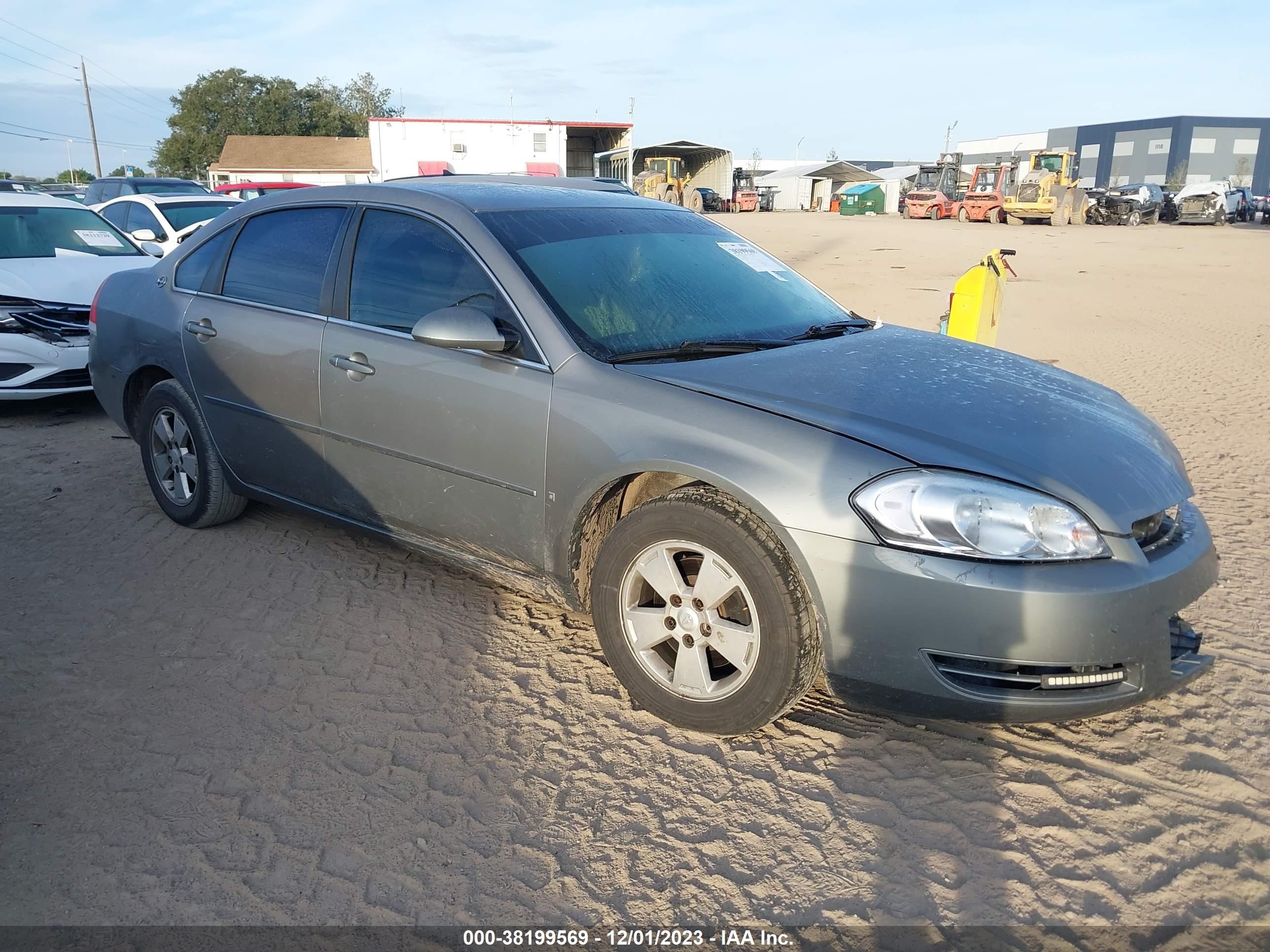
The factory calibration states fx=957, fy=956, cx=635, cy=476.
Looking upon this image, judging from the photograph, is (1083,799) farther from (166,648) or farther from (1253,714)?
(166,648)

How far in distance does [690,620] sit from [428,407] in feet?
4.20

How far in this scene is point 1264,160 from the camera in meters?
86.8

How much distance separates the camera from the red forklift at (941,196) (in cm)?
4909

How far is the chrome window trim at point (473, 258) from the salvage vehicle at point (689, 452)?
0.01 metres

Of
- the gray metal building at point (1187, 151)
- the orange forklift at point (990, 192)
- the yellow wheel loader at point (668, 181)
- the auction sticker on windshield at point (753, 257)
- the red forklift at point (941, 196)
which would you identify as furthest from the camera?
the gray metal building at point (1187, 151)

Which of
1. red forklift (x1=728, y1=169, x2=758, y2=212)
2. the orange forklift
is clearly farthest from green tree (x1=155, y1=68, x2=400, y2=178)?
the orange forklift

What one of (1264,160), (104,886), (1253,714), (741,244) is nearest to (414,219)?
(741,244)

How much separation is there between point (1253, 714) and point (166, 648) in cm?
379

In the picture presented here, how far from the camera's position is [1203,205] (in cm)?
4253

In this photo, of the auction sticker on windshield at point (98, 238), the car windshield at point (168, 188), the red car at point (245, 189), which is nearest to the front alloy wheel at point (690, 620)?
the auction sticker on windshield at point (98, 238)

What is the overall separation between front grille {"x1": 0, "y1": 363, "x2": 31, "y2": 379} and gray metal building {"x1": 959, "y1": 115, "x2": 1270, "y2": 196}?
89014 mm

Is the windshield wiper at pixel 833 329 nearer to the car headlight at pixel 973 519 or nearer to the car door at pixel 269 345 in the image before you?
the car headlight at pixel 973 519

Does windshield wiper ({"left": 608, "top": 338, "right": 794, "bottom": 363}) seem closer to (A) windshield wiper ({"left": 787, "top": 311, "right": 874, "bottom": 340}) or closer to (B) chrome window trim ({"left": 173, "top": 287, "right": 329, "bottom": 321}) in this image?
(A) windshield wiper ({"left": 787, "top": 311, "right": 874, "bottom": 340})

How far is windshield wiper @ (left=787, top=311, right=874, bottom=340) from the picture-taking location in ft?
11.9
